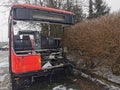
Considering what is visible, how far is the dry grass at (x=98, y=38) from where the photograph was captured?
22.3ft

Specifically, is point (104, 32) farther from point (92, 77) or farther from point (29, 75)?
point (29, 75)

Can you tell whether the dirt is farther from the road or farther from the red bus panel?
the red bus panel

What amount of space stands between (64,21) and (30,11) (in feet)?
6.04

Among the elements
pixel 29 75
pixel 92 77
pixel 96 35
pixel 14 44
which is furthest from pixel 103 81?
pixel 14 44

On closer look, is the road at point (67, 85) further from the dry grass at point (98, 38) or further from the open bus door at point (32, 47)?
the dry grass at point (98, 38)

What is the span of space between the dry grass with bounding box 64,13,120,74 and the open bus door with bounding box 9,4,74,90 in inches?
31.9

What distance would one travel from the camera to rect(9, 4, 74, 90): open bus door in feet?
24.7

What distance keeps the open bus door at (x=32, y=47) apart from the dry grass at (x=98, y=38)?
0.81 metres

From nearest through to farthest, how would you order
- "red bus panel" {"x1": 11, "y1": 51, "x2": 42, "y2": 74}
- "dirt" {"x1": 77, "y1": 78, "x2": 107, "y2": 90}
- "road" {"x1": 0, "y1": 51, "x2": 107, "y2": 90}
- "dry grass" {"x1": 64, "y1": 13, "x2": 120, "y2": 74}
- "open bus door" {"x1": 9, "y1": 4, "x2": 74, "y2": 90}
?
"dry grass" {"x1": 64, "y1": 13, "x2": 120, "y2": 74}, "red bus panel" {"x1": 11, "y1": 51, "x2": 42, "y2": 74}, "open bus door" {"x1": 9, "y1": 4, "x2": 74, "y2": 90}, "dirt" {"x1": 77, "y1": 78, "x2": 107, "y2": 90}, "road" {"x1": 0, "y1": 51, "x2": 107, "y2": 90}

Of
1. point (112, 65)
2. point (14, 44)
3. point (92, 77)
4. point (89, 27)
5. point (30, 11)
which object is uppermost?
point (30, 11)

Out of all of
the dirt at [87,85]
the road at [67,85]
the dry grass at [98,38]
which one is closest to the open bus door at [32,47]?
the road at [67,85]

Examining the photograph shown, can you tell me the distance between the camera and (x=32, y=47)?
8.75 metres

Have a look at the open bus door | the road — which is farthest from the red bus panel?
the road

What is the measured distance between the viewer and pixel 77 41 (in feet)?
29.4
